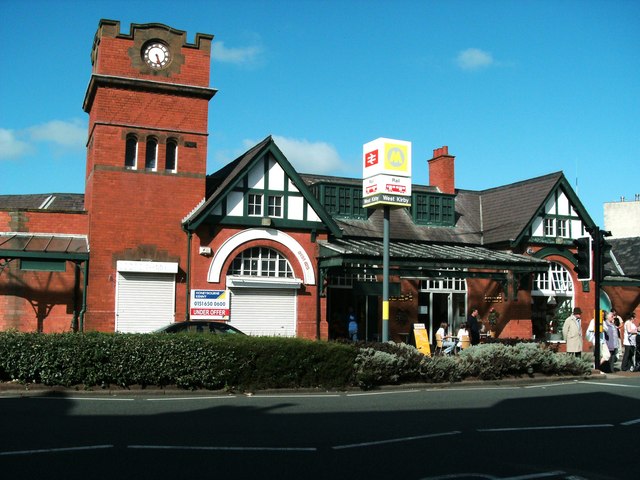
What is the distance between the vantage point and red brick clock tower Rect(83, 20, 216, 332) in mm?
22312

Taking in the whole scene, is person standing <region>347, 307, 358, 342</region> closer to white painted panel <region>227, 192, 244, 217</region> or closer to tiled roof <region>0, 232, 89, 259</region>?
white painted panel <region>227, 192, 244, 217</region>

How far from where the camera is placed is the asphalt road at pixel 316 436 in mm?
7645

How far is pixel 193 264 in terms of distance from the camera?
23.0 metres

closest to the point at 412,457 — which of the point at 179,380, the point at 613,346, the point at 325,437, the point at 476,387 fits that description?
the point at 325,437

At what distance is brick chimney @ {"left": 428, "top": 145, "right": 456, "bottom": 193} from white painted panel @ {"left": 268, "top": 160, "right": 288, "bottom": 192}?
32.9ft

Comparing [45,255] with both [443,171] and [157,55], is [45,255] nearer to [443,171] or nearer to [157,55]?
[157,55]

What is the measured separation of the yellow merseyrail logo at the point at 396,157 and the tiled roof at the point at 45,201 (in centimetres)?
1759

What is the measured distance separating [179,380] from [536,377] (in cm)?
944

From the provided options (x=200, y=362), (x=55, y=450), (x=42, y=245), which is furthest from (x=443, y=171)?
(x=55, y=450)

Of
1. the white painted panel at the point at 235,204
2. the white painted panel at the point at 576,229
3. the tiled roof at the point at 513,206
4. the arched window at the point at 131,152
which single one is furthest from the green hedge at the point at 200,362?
the white painted panel at the point at 576,229

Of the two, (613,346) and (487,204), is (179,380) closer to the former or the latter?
(613,346)

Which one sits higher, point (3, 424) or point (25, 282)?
point (25, 282)

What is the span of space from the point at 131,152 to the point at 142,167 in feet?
2.30

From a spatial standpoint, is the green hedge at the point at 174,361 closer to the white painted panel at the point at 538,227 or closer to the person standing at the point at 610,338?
the person standing at the point at 610,338
